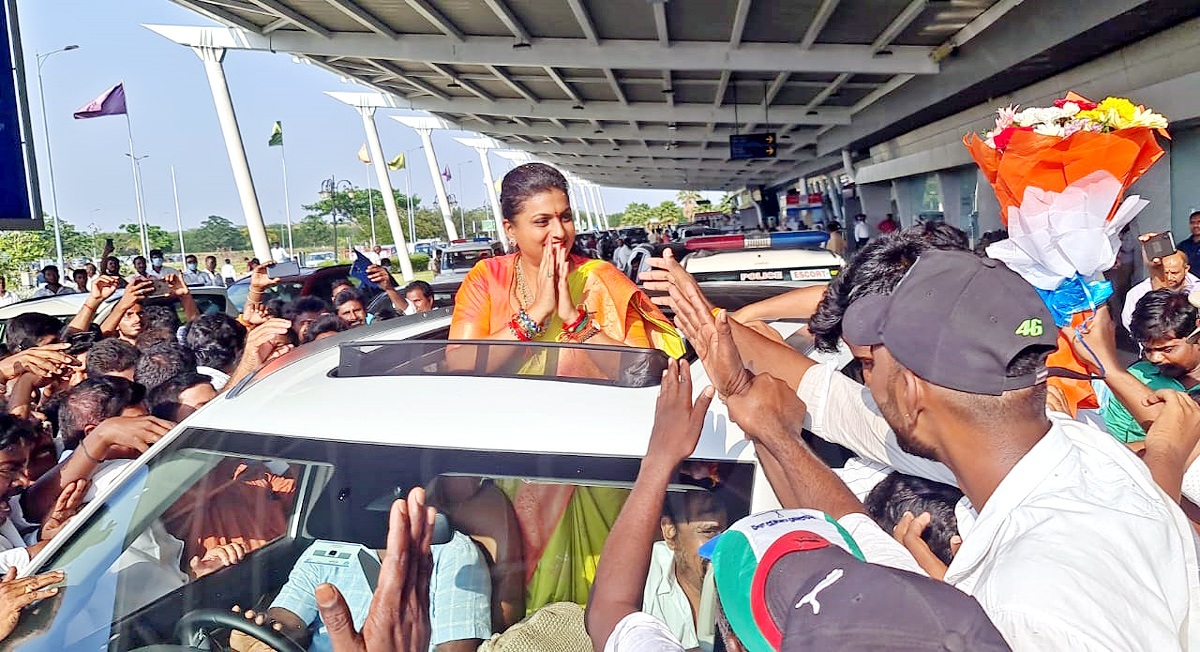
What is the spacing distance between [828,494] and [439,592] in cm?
86

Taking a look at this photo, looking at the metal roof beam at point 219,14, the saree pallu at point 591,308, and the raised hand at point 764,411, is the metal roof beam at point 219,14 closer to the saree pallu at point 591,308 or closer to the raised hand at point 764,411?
the saree pallu at point 591,308

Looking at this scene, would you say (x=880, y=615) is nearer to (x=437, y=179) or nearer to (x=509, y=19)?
(x=509, y=19)

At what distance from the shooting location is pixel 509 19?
1509 cm

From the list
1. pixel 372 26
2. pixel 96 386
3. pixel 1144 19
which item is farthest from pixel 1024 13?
pixel 96 386

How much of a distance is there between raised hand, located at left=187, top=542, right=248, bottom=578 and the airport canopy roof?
11.8 meters

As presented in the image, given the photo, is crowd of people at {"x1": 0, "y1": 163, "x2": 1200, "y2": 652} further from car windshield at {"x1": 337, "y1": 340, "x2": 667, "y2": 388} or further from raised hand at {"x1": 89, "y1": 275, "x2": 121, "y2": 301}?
raised hand at {"x1": 89, "y1": 275, "x2": 121, "y2": 301}

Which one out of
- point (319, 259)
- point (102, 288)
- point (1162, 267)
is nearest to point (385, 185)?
point (102, 288)

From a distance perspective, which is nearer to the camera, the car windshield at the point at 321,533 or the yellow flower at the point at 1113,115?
the car windshield at the point at 321,533

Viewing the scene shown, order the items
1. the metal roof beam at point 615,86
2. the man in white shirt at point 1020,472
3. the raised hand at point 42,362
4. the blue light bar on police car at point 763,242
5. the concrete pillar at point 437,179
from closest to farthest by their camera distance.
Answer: the man in white shirt at point 1020,472 < the raised hand at point 42,362 < the blue light bar on police car at point 763,242 < the metal roof beam at point 615,86 < the concrete pillar at point 437,179

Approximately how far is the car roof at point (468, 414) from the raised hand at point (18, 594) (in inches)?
19.7

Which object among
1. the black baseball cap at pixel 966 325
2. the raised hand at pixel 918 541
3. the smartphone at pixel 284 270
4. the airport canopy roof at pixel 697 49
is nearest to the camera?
the black baseball cap at pixel 966 325

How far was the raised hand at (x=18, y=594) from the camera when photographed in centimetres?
208

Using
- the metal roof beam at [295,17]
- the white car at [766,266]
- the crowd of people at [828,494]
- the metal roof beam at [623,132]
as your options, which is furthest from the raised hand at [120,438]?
the metal roof beam at [623,132]

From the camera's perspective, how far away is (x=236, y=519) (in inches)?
95.6
